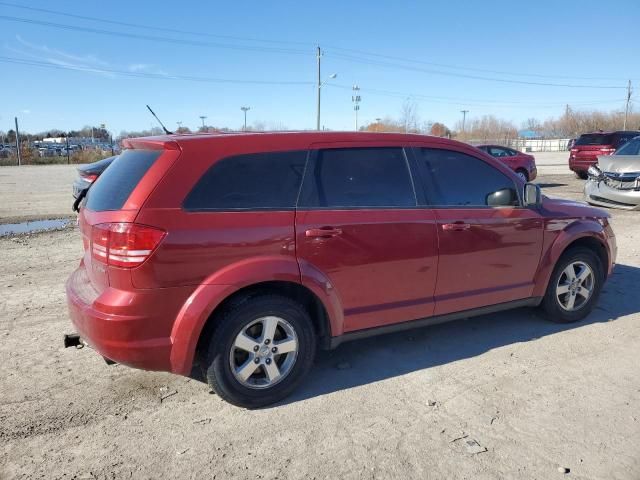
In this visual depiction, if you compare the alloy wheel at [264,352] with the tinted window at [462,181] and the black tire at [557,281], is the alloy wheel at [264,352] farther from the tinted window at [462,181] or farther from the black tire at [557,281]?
the black tire at [557,281]

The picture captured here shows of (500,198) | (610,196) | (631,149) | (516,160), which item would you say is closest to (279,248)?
(500,198)

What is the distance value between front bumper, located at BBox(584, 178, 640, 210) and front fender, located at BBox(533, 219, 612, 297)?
6.84 metres

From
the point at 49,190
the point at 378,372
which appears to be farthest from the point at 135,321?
the point at 49,190

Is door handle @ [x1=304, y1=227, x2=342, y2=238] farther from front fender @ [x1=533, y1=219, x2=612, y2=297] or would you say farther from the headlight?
the headlight

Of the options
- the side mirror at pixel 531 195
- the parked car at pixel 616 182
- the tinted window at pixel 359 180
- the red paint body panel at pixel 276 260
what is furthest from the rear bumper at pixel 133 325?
the parked car at pixel 616 182

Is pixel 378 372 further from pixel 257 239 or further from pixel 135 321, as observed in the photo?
pixel 135 321

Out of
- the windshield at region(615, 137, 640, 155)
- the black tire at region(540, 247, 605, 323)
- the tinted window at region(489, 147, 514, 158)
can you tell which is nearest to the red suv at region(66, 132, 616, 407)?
the black tire at region(540, 247, 605, 323)

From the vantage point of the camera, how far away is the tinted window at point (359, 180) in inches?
135

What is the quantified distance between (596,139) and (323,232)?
19102mm

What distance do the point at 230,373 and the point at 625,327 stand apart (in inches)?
150

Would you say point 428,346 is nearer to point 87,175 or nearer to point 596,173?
point 87,175

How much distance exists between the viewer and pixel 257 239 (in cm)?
314

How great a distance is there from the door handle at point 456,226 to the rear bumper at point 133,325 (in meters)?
2.10

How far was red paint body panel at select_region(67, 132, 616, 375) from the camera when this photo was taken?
2.94 meters
